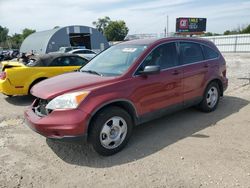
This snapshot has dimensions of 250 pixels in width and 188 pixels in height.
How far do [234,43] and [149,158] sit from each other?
3219 centimetres

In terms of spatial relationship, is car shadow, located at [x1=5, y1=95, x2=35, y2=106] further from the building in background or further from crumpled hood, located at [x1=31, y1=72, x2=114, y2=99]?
the building in background

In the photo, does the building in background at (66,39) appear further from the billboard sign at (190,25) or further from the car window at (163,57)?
the car window at (163,57)

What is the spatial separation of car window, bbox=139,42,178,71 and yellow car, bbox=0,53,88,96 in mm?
2837

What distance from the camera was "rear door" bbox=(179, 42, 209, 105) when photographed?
5.11 m

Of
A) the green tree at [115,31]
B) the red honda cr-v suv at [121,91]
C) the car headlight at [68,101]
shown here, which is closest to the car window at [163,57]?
the red honda cr-v suv at [121,91]

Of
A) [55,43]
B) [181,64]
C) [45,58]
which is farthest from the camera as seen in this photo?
[55,43]

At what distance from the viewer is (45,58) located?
787cm

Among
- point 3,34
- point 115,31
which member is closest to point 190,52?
point 115,31

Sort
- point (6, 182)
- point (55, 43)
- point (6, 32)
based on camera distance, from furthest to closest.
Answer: point (6, 32), point (55, 43), point (6, 182)

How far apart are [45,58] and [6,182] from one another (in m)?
5.07

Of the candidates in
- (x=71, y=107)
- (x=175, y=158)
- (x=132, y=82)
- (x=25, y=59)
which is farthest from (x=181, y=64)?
(x=25, y=59)

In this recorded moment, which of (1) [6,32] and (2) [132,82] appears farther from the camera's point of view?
(1) [6,32]

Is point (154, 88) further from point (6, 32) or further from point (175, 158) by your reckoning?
point (6, 32)

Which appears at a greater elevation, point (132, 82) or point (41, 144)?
point (132, 82)
